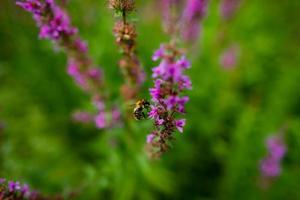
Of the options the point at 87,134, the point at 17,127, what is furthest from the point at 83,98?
the point at 17,127

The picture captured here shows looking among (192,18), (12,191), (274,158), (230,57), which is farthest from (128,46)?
(230,57)

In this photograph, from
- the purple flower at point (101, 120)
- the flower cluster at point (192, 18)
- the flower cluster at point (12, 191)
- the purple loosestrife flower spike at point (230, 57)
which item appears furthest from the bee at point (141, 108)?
the purple loosestrife flower spike at point (230, 57)

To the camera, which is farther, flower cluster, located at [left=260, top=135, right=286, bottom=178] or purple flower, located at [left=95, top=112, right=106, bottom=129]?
flower cluster, located at [left=260, top=135, right=286, bottom=178]

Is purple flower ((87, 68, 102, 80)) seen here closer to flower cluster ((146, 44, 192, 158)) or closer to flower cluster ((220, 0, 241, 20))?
flower cluster ((146, 44, 192, 158))

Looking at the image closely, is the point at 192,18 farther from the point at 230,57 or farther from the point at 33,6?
the point at 33,6

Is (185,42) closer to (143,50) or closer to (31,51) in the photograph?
(143,50)

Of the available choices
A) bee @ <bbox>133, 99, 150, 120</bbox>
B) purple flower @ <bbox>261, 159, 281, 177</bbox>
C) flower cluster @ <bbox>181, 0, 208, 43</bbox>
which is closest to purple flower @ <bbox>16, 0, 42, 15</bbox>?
bee @ <bbox>133, 99, 150, 120</bbox>

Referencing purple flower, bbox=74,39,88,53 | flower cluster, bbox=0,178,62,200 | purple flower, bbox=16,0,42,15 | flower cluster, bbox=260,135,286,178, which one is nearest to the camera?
flower cluster, bbox=0,178,62,200

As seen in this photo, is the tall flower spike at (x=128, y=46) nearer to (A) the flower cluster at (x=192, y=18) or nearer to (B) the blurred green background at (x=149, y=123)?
(B) the blurred green background at (x=149, y=123)
